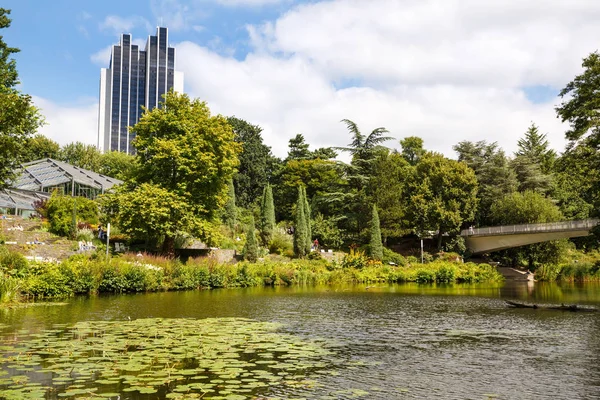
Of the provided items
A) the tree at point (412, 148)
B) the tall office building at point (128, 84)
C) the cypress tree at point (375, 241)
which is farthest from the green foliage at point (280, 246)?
the tall office building at point (128, 84)

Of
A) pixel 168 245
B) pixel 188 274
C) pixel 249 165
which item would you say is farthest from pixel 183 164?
pixel 249 165

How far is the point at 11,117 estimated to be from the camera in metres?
18.6

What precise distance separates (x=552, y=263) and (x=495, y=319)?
34586 millimetres

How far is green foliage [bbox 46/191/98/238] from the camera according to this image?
3709 centimetres

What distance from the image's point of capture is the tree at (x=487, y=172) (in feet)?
178

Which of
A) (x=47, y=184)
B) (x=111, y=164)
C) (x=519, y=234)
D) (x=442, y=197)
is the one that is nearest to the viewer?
(x=519, y=234)

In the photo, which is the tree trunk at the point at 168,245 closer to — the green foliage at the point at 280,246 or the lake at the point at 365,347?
the green foliage at the point at 280,246

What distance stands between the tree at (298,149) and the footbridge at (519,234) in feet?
83.2

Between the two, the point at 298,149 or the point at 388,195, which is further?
the point at 298,149

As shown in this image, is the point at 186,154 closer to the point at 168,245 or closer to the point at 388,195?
the point at 168,245

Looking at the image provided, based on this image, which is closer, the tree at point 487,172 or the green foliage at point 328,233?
the green foliage at point 328,233

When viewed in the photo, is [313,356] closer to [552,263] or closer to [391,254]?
[391,254]

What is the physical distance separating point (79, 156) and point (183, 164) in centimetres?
4630

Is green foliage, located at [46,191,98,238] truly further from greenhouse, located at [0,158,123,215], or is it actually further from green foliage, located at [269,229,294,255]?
green foliage, located at [269,229,294,255]
